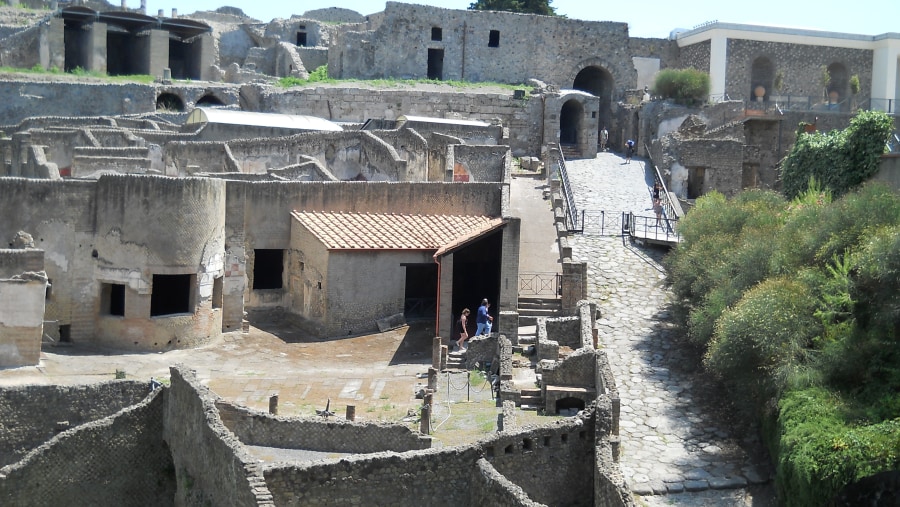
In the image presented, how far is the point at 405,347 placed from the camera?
1002 inches

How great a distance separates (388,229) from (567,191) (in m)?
8.03

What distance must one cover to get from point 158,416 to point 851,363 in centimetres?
1041

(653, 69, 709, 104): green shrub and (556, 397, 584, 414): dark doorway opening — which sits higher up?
(653, 69, 709, 104): green shrub

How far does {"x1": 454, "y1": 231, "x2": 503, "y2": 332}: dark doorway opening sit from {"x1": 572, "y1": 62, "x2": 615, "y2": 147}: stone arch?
70.5ft

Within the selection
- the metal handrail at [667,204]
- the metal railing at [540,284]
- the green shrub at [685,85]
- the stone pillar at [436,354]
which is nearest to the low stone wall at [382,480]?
the stone pillar at [436,354]

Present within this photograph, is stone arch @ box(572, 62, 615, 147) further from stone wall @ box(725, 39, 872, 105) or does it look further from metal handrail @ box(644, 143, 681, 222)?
metal handrail @ box(644, 143, 681, 222)

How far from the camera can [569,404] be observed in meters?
19.9

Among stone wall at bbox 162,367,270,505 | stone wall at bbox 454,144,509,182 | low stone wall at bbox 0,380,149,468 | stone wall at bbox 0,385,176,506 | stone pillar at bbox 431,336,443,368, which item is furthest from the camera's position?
stone wall at bbox 454,144,509,182

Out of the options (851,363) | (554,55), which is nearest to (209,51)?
(554,55)

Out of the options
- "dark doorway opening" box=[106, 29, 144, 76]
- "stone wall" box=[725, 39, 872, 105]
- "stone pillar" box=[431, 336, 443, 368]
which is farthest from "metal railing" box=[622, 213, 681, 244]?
"dark doorway opening" box=[106, 29, 144, 76]

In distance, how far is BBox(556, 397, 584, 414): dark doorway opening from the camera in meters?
19.7

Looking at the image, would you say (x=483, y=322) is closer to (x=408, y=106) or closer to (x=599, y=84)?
(x=408, y=106)

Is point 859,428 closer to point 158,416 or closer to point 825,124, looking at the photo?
point 158,416

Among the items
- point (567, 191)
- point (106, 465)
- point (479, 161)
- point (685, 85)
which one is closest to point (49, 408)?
point (106, 465)
